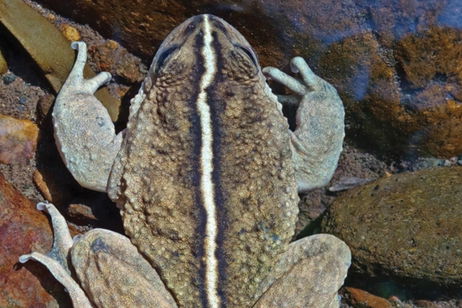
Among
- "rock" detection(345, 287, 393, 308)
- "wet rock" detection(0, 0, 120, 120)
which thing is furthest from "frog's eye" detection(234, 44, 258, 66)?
"rock" detection(345, 287, 393, 308)

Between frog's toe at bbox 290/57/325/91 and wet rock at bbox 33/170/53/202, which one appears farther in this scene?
wet rock at bbox 33/170/53/202

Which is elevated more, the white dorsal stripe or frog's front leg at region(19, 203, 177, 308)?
the white dorsal stripe

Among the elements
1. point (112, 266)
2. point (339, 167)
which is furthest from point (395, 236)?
point (112, 266)

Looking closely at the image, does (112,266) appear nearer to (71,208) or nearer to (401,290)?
(71,208)

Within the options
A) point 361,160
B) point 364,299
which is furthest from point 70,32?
point 364,299

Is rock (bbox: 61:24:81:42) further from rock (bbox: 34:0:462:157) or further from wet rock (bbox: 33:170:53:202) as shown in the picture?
wet rock (bbox: 33:170:53:202)

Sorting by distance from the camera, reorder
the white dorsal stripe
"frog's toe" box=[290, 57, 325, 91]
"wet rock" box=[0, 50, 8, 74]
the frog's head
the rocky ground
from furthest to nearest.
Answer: "wet rock" box=[0, 50, 8, 74]
"frog's toe" box=[290, 57, 325, 91]
the rocky ground
the frog's head
the white dorsal stripe
